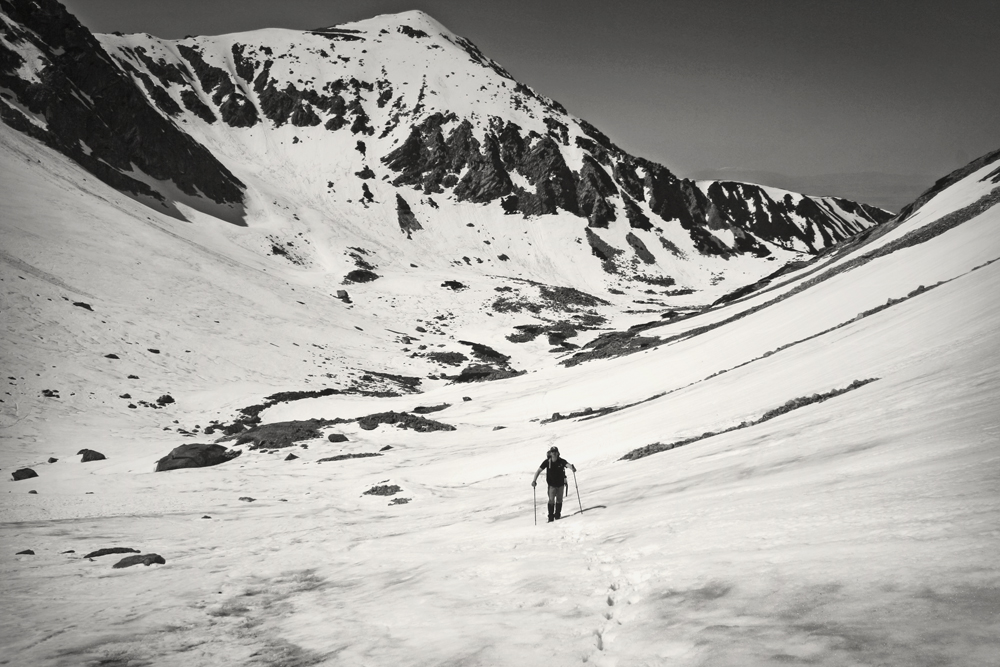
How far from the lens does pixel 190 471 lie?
63.7 feet

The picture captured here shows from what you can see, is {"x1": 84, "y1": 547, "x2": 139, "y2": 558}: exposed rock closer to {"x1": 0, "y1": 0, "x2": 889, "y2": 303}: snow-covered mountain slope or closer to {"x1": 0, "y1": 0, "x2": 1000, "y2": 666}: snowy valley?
{"x1": 0, "y1": 0, "x2": 1000, "y2": 666}: snowy valley

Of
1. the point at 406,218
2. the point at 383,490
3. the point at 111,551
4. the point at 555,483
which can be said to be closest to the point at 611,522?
the point at 555,483

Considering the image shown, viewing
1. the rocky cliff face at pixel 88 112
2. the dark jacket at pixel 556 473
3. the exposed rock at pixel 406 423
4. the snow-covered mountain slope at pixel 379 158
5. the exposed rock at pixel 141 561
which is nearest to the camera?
the exposed rock at pixel 141 561

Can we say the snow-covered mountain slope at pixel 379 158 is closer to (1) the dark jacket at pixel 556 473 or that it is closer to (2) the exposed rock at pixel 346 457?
(2) the exposed rock at pixel 346 457

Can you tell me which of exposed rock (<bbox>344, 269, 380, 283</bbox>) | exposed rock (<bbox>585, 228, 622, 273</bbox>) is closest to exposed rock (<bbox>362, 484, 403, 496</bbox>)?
exposed rock (<bbox>344, 269, 380, 283</bbox>)

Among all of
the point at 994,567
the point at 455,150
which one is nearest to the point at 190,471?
the point at 994,567

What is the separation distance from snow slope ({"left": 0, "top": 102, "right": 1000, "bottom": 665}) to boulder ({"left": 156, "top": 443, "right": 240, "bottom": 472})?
3.18 feet

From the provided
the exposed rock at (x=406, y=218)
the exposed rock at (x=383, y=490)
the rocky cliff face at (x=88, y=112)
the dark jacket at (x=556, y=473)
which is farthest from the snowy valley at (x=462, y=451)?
the exposed rock at (x=406, y=218)

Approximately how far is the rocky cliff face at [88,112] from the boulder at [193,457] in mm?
70721

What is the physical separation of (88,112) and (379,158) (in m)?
56.8

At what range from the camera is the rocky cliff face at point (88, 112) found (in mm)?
75750

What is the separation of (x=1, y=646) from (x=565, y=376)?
2824 cm

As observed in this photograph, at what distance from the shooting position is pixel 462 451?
21.6 meters

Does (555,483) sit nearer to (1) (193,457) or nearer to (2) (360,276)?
(1) (193,457)
